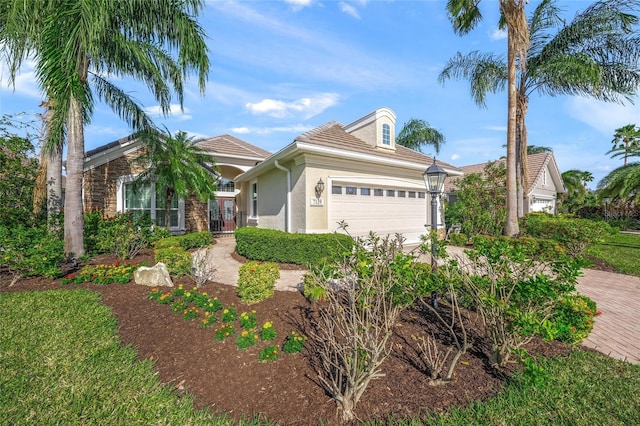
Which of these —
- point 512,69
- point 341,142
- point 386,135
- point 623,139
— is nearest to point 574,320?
point 341,142

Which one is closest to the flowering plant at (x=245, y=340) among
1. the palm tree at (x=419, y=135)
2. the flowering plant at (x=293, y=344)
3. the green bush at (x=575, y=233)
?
the flowering plant at (x=293, y=344)

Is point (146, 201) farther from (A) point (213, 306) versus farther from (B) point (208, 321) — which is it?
(B) point (208, 321)

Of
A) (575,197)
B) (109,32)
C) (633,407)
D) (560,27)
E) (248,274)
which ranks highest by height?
(560,27)

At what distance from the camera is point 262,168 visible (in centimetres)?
1141

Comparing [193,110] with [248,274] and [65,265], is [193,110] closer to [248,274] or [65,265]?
[65,265]

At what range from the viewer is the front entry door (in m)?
17.3

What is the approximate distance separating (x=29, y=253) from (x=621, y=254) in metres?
18.5

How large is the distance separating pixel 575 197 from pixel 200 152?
3613 centimetres

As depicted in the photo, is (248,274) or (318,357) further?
(248,274)

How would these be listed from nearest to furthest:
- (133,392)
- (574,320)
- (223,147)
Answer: (133,392), (574,320), (223,147)

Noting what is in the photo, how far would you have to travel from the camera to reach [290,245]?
8.34 metres

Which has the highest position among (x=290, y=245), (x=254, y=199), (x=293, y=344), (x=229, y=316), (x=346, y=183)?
(x=346, y=183)

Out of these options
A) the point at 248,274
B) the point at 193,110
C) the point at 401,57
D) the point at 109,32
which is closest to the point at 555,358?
the point at 248,274

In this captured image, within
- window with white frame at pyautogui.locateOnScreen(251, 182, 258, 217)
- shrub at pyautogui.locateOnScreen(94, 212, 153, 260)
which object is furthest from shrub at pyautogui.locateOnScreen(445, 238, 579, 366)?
window with white frame at pyautogui.locateOnScreen(251, 182, 258, 217)
